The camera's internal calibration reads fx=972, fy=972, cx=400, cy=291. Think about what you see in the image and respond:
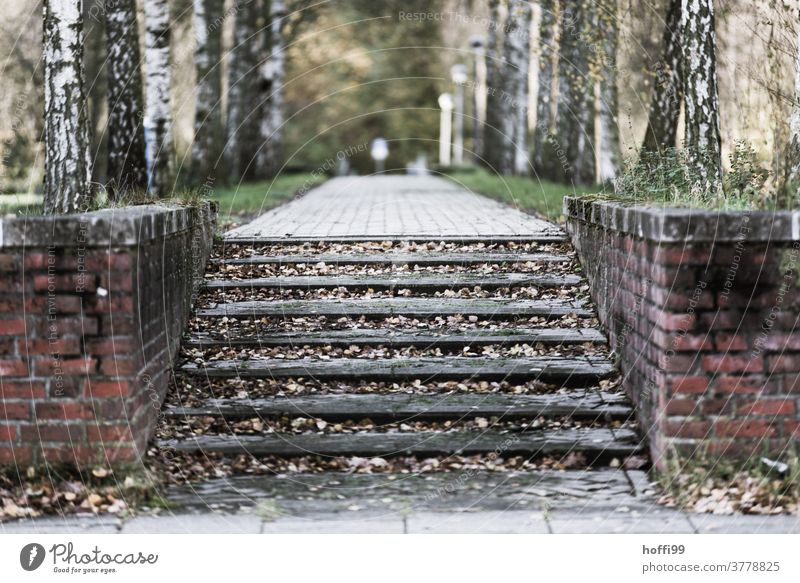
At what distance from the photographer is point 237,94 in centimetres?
2117

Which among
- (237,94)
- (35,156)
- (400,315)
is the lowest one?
(400,315)

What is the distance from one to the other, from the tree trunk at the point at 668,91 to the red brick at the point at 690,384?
591cm

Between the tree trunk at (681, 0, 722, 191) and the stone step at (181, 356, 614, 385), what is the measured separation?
9.88 ft

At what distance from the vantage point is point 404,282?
7488 millimetres

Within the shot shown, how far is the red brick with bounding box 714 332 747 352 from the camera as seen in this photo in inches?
199

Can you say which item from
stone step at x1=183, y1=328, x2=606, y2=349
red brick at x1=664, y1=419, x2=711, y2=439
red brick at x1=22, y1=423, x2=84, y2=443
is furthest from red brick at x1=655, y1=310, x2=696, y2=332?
red brick at x1=22, y1=423, x2=84, y2=443

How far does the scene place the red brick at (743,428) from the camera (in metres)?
5.04

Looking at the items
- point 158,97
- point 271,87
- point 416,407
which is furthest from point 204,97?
point 416,407

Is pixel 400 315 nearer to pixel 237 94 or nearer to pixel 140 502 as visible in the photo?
pixel 140 502

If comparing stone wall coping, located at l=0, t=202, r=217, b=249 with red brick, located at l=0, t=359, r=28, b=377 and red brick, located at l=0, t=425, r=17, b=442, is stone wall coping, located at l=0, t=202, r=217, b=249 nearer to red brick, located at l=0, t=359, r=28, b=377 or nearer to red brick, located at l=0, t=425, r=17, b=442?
red brick, located at l=0, t=359, r=28, b=377

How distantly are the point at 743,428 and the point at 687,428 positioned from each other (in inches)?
11.2
